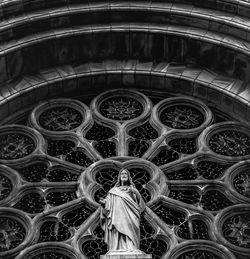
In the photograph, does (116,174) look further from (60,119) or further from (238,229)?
(238,229)

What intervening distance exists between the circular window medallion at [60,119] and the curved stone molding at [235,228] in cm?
456

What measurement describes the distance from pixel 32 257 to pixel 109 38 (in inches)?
261

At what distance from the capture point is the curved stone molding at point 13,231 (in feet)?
80.3

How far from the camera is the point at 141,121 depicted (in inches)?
1090

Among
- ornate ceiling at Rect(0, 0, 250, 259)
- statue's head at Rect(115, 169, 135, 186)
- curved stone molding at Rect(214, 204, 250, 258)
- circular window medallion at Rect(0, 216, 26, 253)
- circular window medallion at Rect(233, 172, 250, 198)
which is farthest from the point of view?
circular window medallion at Rect(233, 172, 250, 198)

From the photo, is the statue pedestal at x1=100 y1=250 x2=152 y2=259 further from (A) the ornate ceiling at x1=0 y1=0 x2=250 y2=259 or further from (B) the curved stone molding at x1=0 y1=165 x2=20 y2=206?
(B) the curved stone molding at x1=0 y1=165 x2=20 y2=206

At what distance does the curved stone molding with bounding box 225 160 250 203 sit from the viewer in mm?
25750

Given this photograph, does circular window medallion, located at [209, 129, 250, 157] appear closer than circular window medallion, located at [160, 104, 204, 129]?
Yes

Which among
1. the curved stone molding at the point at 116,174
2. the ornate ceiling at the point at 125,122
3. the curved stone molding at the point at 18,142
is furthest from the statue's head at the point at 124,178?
the curved stone molding at the point at 18,142

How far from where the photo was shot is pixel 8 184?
26125 millimetres

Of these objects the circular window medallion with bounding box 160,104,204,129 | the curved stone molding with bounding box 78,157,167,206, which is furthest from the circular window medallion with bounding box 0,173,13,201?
the circular window medallion with bounding box 160,104,204,129

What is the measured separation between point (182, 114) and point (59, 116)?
9.44ft

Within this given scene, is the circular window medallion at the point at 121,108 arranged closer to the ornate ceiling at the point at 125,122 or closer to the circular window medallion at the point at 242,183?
the ornate ceiling at the point at 125,122

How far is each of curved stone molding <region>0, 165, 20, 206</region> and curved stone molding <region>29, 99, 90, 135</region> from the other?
1.59m
